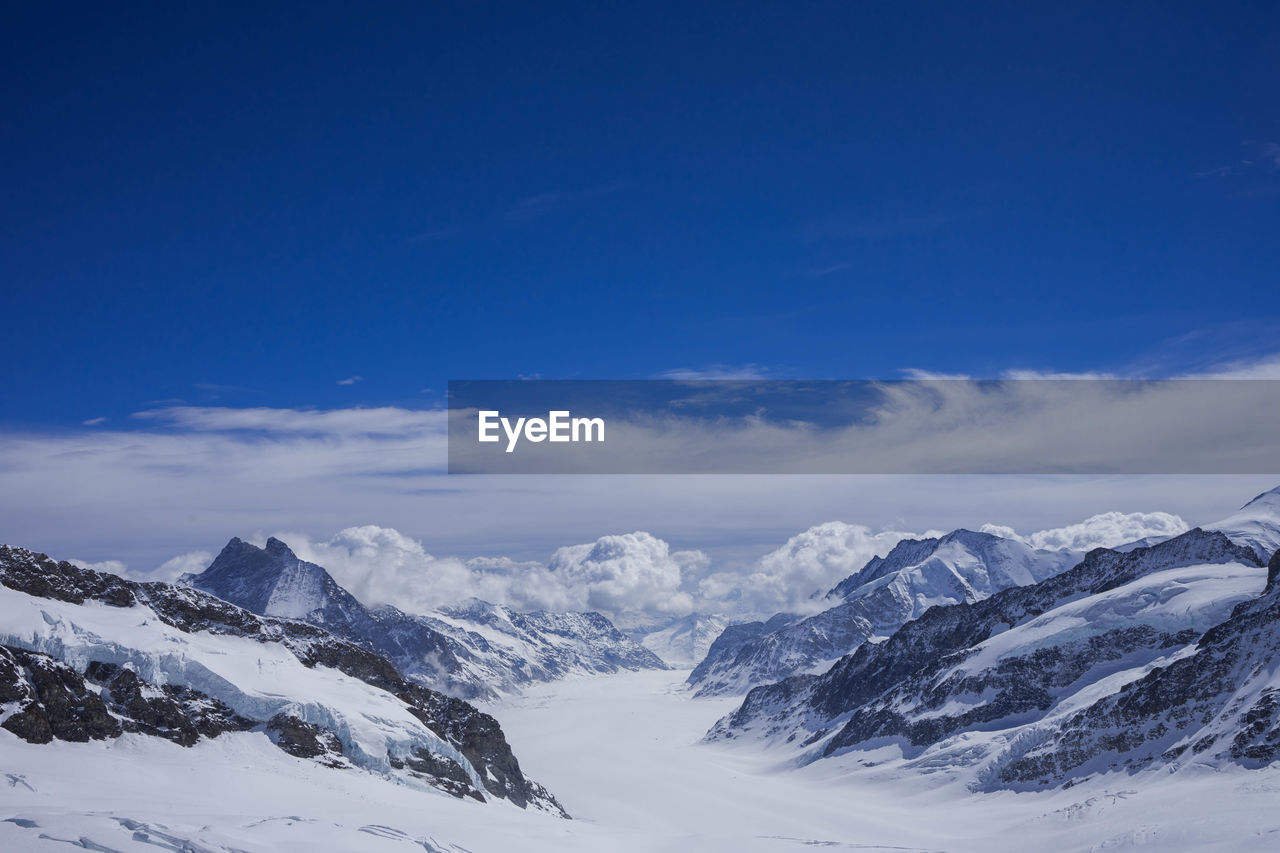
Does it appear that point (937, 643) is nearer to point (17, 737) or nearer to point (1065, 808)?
point (1065, 808)

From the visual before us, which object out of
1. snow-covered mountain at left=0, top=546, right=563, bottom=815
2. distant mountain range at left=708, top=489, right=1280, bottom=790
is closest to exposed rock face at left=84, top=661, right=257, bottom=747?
snow-covered mountain at left=0, top=546, right=563, bottom=815

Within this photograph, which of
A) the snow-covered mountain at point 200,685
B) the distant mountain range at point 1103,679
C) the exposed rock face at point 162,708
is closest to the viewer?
the snow-covered mountain at point 200,685

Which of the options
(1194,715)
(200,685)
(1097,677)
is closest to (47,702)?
(200,685)

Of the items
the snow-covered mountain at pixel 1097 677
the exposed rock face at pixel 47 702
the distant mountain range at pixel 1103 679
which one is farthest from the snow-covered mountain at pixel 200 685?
the distant mountain range at pixel 1103 679

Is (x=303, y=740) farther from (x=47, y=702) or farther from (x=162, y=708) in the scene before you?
(x=47, y=702)

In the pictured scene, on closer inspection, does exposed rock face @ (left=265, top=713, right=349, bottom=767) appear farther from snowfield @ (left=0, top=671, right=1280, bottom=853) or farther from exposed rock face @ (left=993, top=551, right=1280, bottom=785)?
exposed rock face @ (left=993, top=551, right=1280, bottom=785)

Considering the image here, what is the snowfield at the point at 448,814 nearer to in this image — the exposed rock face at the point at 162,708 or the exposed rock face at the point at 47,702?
the exposed rock face at the point at 47,702
